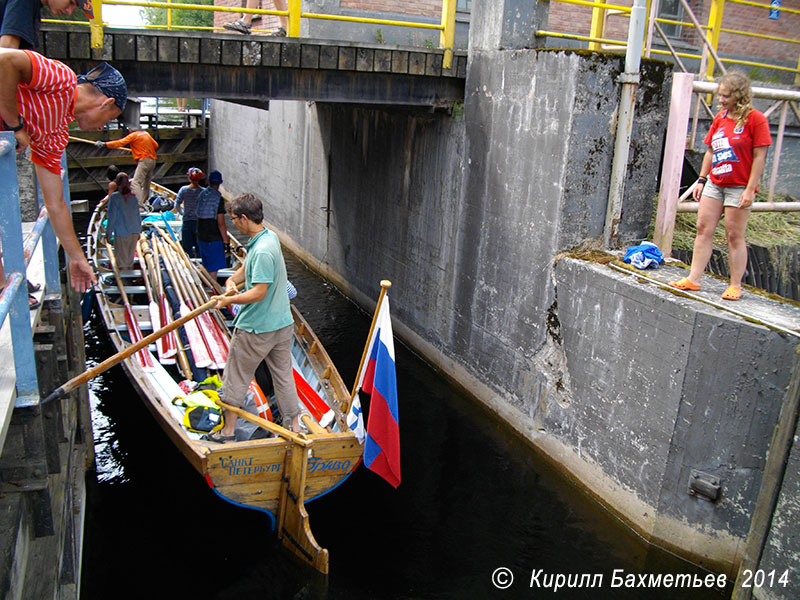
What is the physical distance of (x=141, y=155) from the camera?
14438mm

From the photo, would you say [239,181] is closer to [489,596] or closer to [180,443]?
[180,443]

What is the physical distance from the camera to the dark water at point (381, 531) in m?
6.35

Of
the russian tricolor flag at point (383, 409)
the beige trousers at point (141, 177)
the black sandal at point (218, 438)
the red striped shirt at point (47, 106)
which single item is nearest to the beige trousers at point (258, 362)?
the black sandal at point (218, 438)

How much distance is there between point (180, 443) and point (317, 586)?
68.8 inches

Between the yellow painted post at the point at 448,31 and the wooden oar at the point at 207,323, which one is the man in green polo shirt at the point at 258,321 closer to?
the wooden oar at the point at 207,323

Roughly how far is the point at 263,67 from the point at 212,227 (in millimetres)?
3127

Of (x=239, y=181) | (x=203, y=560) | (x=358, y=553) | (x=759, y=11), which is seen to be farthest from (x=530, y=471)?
(x=239, y=181)

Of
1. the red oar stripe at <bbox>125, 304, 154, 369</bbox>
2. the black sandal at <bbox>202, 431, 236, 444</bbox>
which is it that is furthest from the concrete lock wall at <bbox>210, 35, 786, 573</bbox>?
the red oar stripe at <bbox>125, 304, 154, 369</bbox>

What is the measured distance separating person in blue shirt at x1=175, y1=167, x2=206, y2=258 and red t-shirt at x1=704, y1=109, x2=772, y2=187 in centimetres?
744

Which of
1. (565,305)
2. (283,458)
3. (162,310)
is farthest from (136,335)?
(565,305)

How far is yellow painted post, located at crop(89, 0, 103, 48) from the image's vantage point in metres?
7.76

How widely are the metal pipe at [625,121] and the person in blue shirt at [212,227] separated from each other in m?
5.84

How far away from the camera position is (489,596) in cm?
631
